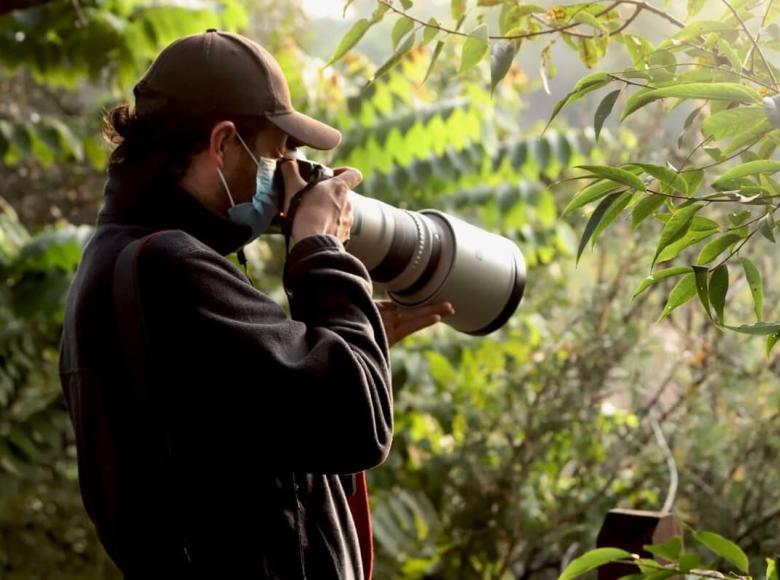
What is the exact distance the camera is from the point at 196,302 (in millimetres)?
1309

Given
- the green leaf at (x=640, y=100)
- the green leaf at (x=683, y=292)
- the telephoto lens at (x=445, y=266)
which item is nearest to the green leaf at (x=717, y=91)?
the green leaf at (x=640, y=100)

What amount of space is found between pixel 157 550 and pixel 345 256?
0.38 metres

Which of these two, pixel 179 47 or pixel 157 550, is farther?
pixel 179 47

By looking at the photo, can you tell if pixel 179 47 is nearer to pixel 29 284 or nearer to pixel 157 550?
pixel 157 550

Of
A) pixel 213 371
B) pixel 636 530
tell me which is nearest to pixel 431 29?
pixel 213 371

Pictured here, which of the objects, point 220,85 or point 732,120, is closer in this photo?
point 732,120

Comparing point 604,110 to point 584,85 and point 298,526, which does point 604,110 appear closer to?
point 584,85

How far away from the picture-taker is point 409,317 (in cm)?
182

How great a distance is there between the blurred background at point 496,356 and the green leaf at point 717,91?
1979 millimetres

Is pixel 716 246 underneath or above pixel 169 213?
above

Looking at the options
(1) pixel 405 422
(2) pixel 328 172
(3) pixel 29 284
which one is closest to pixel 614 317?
(1) pixel 405 422

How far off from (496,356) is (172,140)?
236 cm

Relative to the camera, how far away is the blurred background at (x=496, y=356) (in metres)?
3.23

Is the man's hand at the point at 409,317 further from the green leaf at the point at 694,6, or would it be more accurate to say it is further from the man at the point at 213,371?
the green leaf at the point at 694,6
